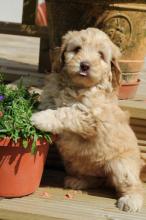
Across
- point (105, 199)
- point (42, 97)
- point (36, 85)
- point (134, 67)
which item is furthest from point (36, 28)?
point (105, 199)

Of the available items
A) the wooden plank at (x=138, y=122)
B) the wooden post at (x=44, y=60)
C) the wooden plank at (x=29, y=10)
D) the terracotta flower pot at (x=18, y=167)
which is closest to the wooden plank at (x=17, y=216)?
the terracotta flower pot at (x=18, y=167)

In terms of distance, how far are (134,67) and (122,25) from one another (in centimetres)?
39

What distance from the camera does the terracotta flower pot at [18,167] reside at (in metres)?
3.71

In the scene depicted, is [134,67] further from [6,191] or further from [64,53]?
[6,191]

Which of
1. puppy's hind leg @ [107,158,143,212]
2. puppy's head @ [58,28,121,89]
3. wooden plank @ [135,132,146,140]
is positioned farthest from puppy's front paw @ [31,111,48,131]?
wooden plank @ [135,132,146,140]

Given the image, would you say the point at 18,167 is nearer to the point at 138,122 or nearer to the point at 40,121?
the point at 40,121

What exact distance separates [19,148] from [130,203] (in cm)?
87

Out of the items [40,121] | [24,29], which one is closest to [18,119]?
[40,121]

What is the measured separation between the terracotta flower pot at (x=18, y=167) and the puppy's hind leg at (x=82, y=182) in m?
0.33

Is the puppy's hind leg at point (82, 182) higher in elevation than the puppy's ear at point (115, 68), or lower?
lower

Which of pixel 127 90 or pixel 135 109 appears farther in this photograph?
pixel 127 90

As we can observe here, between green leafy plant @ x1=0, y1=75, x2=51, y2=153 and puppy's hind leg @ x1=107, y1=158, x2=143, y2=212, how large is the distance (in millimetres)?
573

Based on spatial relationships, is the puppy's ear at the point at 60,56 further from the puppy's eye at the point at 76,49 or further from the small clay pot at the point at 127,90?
the small clay pot at the point at 127,90

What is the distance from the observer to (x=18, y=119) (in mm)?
3732
